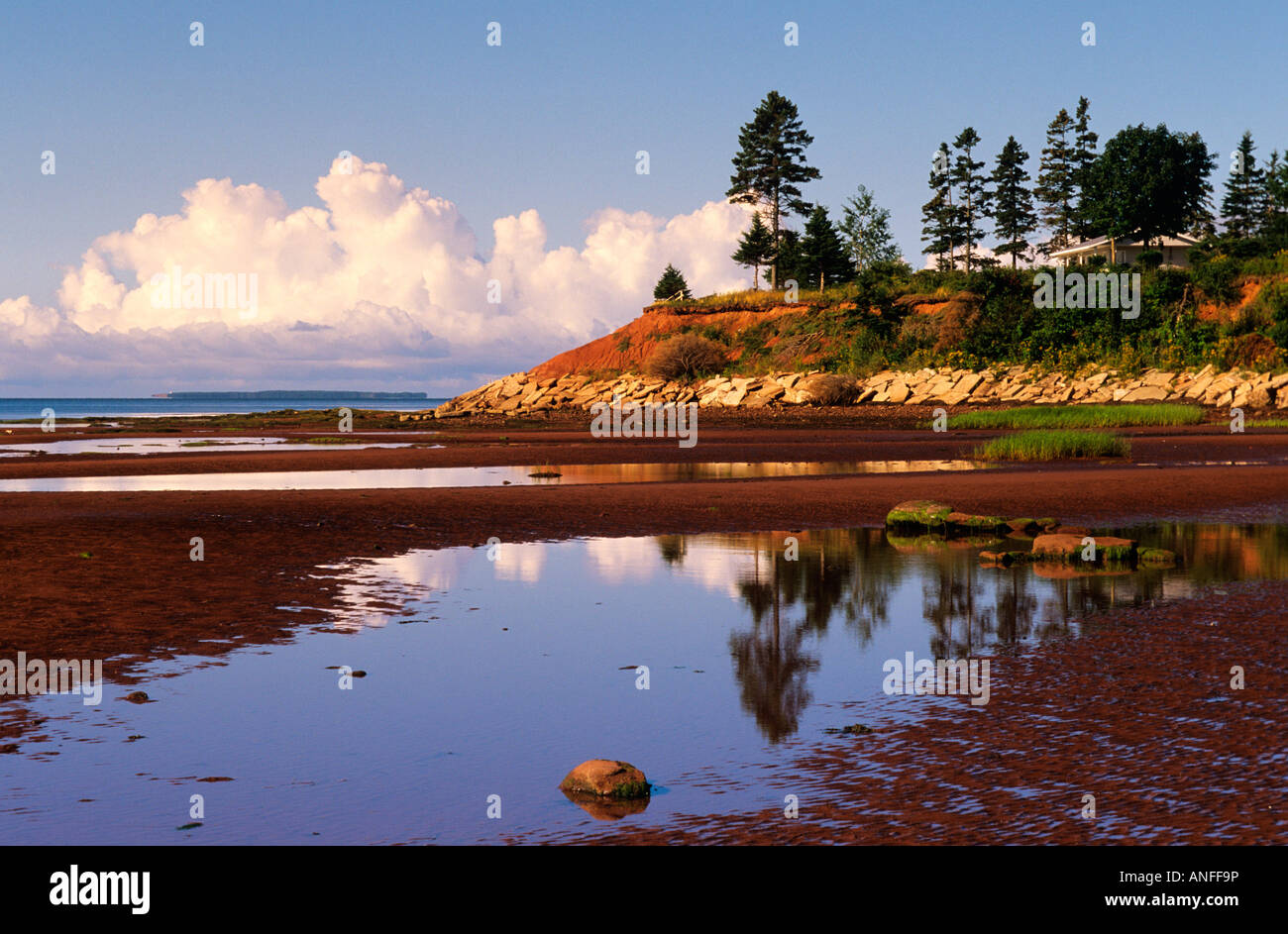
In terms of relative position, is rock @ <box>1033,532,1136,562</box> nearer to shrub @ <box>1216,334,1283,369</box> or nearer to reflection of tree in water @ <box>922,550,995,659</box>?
reflection of tree in water @ <box>922,550,995,659</box>

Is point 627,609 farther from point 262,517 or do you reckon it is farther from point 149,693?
point 262,517

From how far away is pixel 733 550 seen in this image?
18016 millimetres

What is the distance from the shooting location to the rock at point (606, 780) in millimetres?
6961

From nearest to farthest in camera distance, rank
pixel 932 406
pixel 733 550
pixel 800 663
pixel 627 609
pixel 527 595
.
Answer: pixel 800 663 < pixel 627 609 < pixel 527 595 < pixel 733 550 < pixel 932 406

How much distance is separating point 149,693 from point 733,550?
9951mm

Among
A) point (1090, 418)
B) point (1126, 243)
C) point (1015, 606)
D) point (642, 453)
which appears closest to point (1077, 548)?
point (1015, 606)

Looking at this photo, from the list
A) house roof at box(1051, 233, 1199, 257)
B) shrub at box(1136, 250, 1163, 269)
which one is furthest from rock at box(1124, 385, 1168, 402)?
house roof at box(1051, 233, 1199, 257)

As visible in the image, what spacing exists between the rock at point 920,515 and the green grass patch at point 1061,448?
17576 mm

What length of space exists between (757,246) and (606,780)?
10303 centimetres

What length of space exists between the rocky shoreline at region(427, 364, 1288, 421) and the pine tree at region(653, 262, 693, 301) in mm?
19213

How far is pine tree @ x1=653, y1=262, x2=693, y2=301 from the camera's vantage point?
383 feet

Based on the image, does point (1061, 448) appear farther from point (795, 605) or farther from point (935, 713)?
point (935, 713)

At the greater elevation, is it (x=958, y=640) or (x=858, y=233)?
(x=858, y=233)
